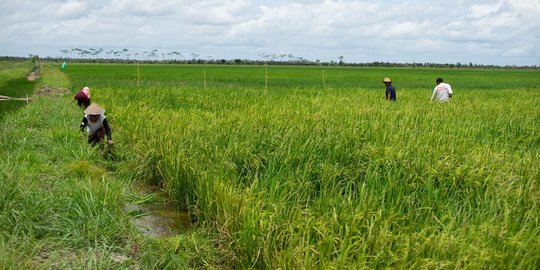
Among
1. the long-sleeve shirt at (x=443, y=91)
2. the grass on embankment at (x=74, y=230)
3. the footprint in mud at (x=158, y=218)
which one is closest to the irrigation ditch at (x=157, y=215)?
the footprint in mud at (x=158, y=218)

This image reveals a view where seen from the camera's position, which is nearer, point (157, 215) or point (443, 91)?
point (157, 215)

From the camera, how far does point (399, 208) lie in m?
3.76

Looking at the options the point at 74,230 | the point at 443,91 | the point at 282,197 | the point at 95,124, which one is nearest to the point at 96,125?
the point at 95,124

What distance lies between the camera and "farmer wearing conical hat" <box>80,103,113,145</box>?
6980 millimetres

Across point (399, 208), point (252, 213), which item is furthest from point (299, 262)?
point (399, 208)

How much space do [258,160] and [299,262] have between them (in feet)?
8.09

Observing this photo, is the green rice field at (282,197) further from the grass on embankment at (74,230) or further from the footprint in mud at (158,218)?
the footprint in mud at (158,218)

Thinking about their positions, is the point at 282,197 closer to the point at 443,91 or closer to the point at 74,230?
the point at 74,230

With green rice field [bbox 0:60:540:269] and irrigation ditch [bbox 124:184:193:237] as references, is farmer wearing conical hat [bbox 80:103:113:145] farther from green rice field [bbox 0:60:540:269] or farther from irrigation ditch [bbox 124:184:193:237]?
irrigation ditch [bbox 124:184:193:237]

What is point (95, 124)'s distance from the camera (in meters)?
7.14

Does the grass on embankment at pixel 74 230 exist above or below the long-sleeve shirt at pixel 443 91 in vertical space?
below

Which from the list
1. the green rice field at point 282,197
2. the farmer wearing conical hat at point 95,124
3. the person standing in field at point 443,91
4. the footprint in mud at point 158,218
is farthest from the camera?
the person standing in field at point 443,91

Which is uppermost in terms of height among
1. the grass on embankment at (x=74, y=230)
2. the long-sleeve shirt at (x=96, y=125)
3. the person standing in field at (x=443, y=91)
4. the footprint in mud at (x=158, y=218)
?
the person standing in field at (x=443, y=91)

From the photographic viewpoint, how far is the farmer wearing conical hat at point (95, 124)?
22.9 feet
